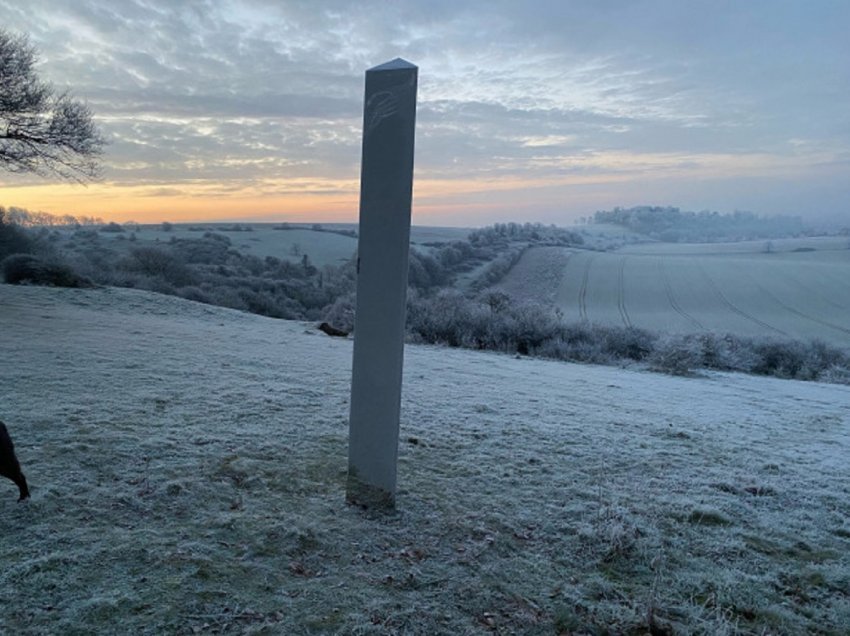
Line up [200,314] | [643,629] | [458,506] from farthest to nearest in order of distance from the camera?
[200,314] → [458,506] → [643,629]

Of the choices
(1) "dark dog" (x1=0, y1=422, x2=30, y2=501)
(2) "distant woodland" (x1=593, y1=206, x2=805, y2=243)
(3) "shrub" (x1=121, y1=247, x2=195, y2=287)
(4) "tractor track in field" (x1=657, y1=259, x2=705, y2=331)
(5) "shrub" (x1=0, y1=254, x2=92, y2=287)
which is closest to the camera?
(1) "dark dog" (x1=0, y1=422, x2=30, y2=501)

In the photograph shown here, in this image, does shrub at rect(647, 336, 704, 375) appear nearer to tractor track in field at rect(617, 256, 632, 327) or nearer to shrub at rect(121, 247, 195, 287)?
tractor track in field at rect(617, 256, 632, 327)

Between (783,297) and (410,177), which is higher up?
(410,177)

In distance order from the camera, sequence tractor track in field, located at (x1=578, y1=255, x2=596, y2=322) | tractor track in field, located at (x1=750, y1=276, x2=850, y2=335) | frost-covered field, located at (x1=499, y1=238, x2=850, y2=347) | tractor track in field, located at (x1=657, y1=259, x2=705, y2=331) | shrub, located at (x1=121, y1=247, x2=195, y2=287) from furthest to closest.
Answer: tractor track in field, located at (x1=578, y1=255, x2=596, y2=322) < tractor track in field, located at (x1=657, y1=259, x2=705, y2=331) < frost-covered field, located at (x1=499, y1=238, x2=850, y2=347) < shrub, located at (x1=121, y1=247, x2=195, y2=287) < tractor track in field, located at (x1=750, y1=276, x2=850, y2=335)

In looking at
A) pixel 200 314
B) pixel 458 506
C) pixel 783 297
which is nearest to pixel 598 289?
pixel 783 297

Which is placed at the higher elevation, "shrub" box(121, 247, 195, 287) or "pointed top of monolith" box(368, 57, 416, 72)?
"pointed top of monolith" box(368, 57, 416, 72)

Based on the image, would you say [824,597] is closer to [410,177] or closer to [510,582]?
[510,582]

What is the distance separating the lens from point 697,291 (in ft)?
154

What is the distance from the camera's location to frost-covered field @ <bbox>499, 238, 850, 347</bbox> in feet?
114

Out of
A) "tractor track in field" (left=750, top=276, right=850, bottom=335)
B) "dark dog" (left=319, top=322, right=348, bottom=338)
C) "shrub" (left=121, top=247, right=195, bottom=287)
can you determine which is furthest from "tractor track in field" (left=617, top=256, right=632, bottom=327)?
"shrub" (left=121, top=247, right=195, bottom=287)

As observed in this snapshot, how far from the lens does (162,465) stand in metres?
4.06

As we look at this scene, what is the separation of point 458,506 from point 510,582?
95cm

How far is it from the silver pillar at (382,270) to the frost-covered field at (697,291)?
87.5 ft

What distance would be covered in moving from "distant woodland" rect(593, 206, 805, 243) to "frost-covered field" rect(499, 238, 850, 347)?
38.6m
